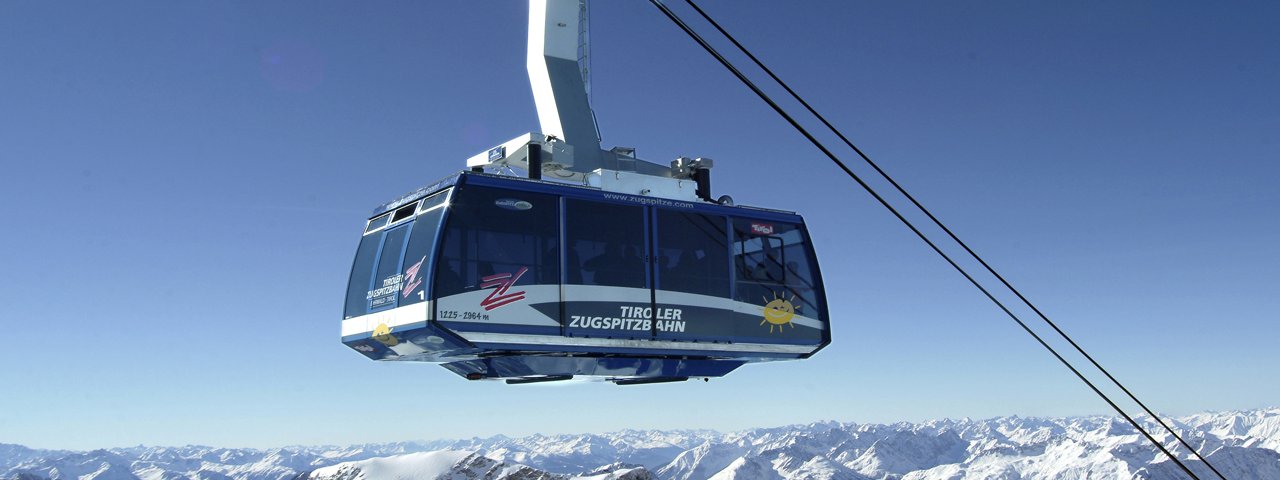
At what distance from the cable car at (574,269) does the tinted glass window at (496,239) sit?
2 cm

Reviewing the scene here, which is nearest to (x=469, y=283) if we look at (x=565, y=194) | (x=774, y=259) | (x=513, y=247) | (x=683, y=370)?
(x=513, y=247)

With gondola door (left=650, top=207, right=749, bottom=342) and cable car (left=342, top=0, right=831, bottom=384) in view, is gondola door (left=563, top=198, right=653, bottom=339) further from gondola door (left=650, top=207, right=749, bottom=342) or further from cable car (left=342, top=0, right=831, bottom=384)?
gondola door (left=650, top=207, right=749, bottom=342)

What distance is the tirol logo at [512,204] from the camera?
13969mm

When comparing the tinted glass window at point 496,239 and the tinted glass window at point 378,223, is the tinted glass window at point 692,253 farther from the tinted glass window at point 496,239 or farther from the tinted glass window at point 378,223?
the tinted glass window at point 378,223

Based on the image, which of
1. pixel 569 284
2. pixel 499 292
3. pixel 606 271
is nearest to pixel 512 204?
pixel 499 292

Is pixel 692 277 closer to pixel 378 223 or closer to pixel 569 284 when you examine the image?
pixel 569 284

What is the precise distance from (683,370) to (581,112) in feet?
14.5

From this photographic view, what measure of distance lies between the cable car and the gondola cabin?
2cm

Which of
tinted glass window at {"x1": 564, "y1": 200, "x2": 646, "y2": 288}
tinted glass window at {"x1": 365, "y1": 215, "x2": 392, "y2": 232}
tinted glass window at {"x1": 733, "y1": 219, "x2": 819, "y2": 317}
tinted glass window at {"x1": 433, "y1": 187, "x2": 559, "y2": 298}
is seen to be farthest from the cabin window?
tinted glass window at {"x1": 733, "y1": 219, "x2": 819, "y2": 317}

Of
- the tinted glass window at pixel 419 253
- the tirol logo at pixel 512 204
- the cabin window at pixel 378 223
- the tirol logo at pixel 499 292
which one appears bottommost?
the tirol logo at pixel 499 292

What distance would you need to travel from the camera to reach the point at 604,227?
14.6 meters

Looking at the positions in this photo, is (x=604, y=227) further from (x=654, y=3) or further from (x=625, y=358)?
(x=654, y=3)

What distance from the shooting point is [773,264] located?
16.6 metres

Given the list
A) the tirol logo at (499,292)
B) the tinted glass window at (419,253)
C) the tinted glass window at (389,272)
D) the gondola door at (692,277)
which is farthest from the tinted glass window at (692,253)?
the tinted glass window at (389,272)
